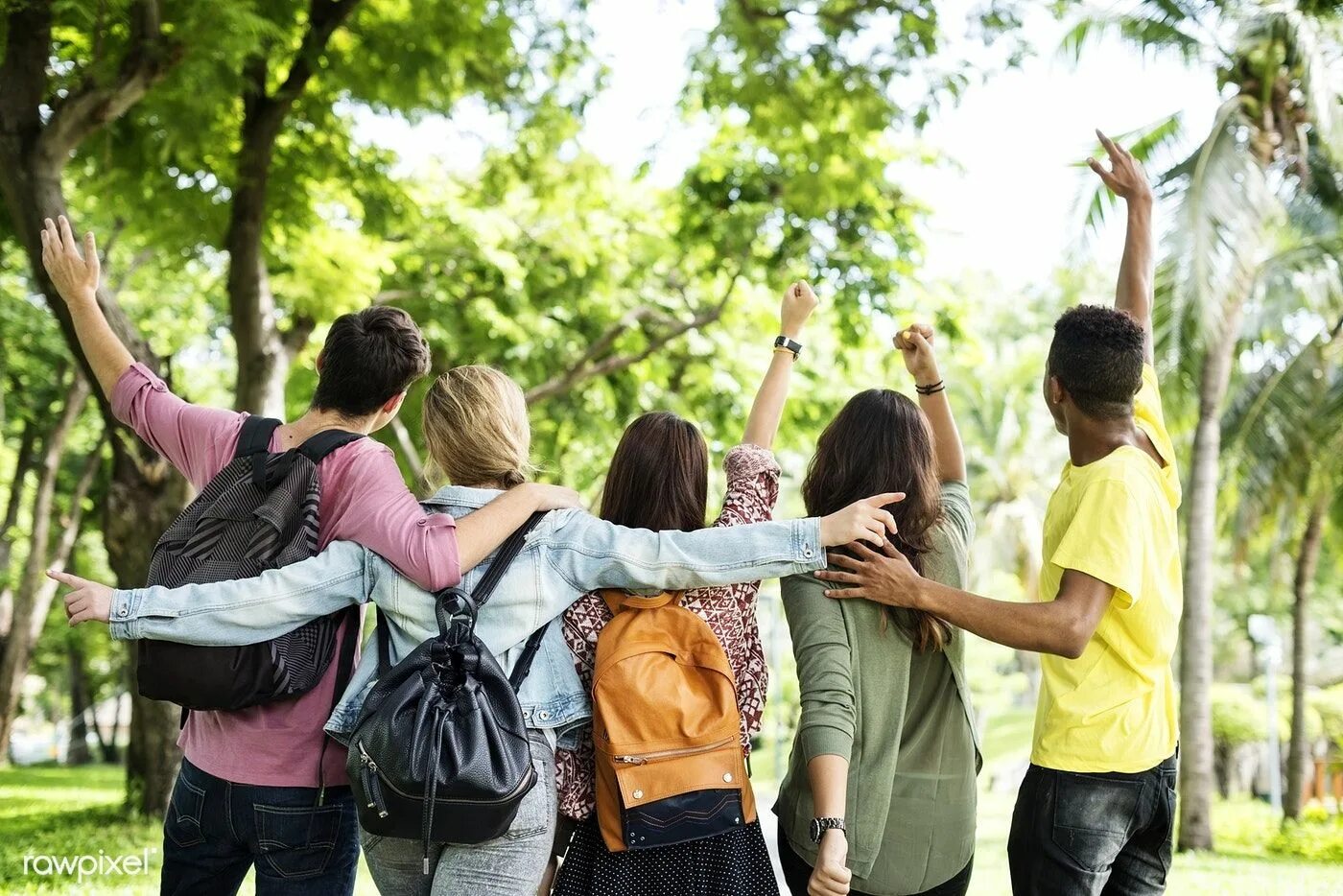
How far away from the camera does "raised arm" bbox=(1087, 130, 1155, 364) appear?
3.48 meters

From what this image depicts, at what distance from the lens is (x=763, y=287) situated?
1365 cm

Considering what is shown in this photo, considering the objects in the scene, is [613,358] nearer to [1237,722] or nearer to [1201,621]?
[1201,621]

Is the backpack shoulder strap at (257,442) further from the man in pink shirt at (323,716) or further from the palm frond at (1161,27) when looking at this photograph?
the palm frond at (1161,27)

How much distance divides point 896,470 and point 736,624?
524 mm

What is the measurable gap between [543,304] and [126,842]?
254 inches

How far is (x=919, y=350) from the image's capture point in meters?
3.51

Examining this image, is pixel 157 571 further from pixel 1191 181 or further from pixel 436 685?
pixel 1191 181

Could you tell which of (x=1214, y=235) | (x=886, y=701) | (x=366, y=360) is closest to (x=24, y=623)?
(x=1214, y=235)

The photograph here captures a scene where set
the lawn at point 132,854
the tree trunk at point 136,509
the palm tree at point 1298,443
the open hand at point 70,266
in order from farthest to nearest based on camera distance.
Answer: the palm tree at point 1298,443 < the tree trunk at point 136,509 < the lawn at point 132,854 < the open hand at point 70,266

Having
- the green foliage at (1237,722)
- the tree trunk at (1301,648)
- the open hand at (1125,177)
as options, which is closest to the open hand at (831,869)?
the open hand at (1125,177)

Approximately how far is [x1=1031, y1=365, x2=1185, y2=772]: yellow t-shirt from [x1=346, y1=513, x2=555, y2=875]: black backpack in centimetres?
127

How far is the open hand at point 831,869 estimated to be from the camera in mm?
2672

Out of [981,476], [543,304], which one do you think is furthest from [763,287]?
[981,476]

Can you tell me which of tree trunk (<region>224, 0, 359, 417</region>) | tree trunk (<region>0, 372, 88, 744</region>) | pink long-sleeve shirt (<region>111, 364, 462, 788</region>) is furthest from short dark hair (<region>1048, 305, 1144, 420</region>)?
tree trunk (<region>0, 372, 88, 744</region>)
